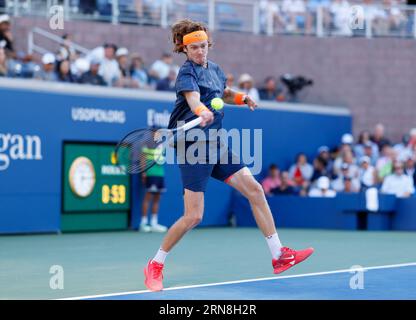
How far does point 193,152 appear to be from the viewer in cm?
776

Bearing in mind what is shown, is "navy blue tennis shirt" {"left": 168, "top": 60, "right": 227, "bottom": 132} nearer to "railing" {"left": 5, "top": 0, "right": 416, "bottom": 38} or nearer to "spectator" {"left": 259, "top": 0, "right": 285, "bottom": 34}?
"railing" {"left": 5, "top": 0, "right": 416, "bottom": 38}

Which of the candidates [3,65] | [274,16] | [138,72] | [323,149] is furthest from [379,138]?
[3,65]

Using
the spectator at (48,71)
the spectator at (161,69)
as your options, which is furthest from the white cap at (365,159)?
the spectator at (48,71)

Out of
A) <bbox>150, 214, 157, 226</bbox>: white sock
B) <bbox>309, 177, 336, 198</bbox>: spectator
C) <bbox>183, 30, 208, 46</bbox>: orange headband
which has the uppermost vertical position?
<bbox>183, 30, 208, 46</bbox>: orange headband

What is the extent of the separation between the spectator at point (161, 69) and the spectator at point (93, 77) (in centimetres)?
156

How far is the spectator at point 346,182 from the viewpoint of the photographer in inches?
739

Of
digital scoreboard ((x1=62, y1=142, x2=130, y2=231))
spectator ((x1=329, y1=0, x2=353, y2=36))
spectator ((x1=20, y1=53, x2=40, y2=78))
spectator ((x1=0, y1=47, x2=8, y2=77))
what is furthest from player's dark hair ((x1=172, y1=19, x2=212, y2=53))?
spectator ((x1=329, y1=0, x2=353, y2=36))

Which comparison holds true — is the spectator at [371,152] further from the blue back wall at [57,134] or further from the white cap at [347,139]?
the blue back wall at [57,134]

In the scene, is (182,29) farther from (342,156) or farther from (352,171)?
(342,156)

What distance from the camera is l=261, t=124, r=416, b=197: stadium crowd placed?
18234mm

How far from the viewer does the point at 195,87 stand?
24.7 feet

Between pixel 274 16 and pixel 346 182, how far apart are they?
5.05 metres

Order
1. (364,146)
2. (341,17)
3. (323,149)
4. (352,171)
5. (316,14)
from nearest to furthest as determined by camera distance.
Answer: (352,171) < (364,146) < (323,149) < (316,14) < (341,17)

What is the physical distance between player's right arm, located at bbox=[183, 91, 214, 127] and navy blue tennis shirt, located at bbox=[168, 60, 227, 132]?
5cm
